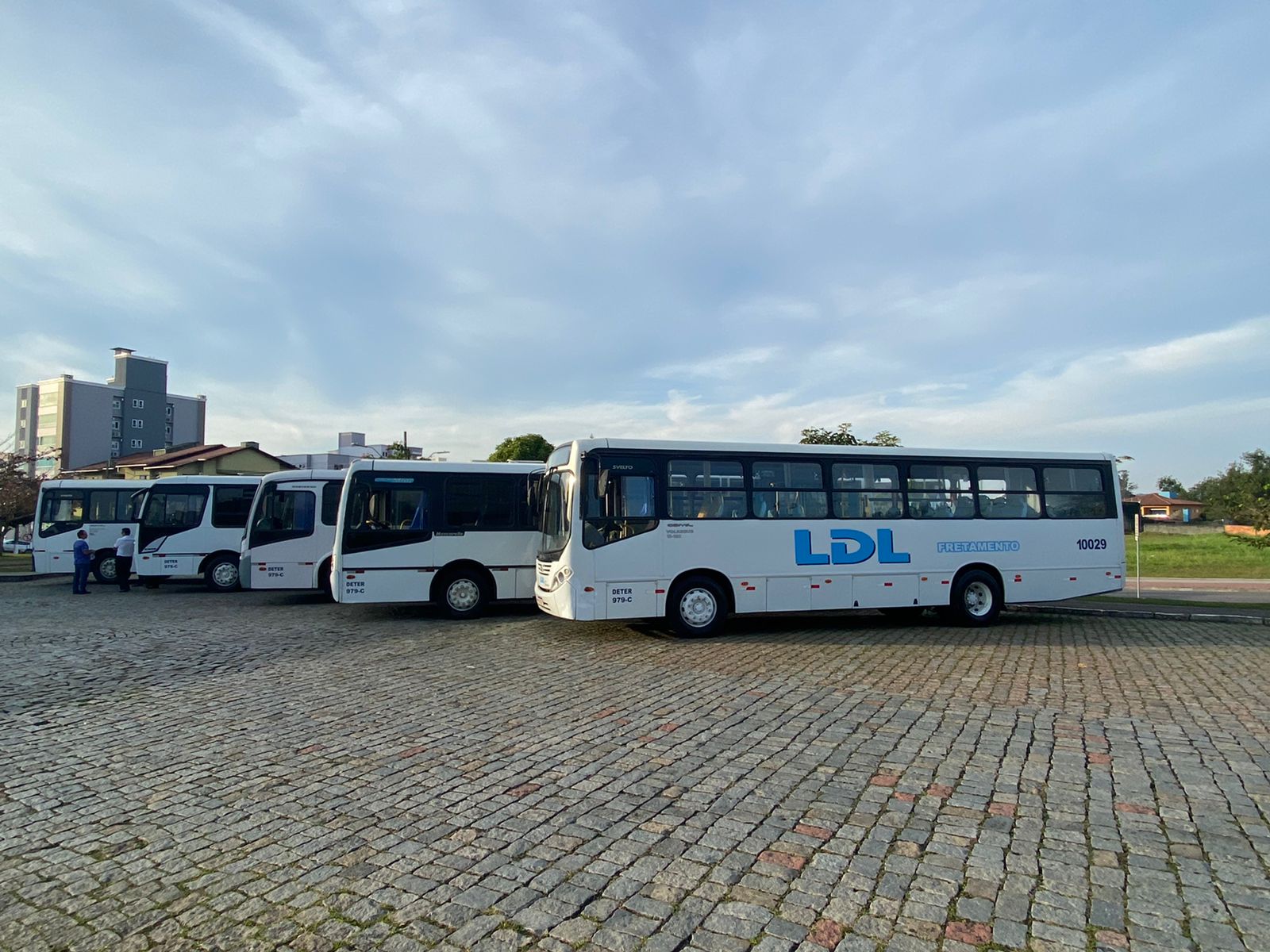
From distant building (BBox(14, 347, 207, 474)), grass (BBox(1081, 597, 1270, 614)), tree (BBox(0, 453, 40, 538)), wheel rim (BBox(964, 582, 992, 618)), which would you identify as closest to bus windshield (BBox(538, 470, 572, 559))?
wheel rim (BBox(964, 582, 992, 618))

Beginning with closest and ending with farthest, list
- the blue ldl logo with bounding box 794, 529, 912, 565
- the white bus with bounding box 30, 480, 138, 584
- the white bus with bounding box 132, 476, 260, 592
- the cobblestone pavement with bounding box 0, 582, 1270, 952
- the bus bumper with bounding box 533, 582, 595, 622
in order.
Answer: the cobblestone pavement with bounding box 0, 582, 1270, 952 → the bus bumper with bounding box 533, 582, 595, 622 → the blue ldl logo with bounding box 794, 529, 912, 565 → the white bus with bounding box 132, 476, 260, 592 → the white bus with bounding box 30, 480, 138, 584

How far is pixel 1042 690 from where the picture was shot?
7.72 meters


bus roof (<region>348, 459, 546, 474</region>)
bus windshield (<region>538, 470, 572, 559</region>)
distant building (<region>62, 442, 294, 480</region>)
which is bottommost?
bus windshield (<region>538, 470, 572, 559</region>)

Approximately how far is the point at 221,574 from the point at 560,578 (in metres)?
13.1

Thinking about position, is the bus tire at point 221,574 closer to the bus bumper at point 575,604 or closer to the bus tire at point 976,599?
the bus bumper at point 575,604

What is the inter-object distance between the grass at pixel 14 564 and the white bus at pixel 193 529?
943 cm

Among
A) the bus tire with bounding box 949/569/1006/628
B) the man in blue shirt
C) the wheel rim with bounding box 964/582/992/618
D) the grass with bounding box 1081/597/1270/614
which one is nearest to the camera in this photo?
the bus tire with bounding box 949/569/1006/628

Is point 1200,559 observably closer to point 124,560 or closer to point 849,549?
point 849,549

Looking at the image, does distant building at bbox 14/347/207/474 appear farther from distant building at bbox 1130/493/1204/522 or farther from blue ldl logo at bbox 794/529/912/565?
distant building at bbox 1130/493/1204/522

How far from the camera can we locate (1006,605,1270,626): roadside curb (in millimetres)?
13961

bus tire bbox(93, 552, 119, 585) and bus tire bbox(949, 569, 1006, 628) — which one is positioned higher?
bus tire bbox(93, 552, 119, 585)

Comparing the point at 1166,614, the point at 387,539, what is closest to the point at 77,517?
the point at 387,539

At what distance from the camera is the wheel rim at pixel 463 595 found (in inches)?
556

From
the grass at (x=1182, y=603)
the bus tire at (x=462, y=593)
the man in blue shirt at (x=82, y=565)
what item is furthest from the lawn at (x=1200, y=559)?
the man in blue shirt at (x=82, y=565)
